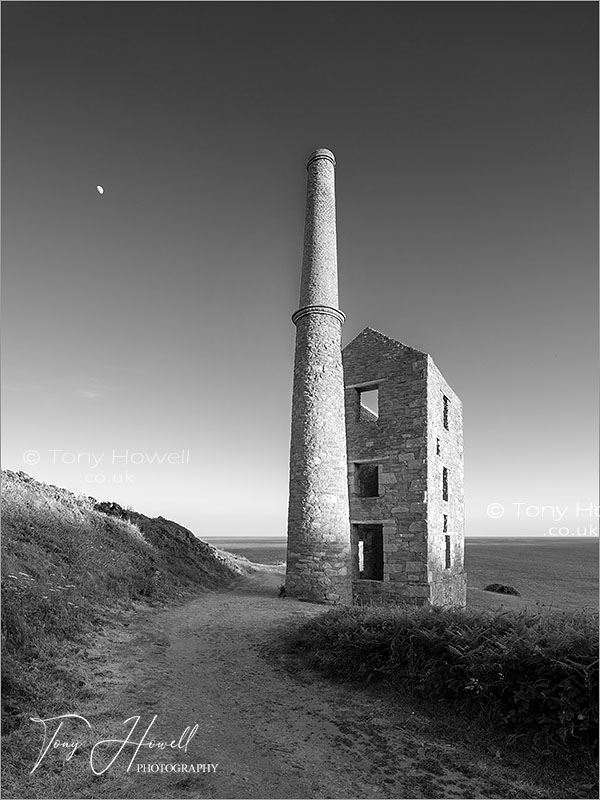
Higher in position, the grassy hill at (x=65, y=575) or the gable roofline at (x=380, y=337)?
the gable roofline at (x=380, y=337)

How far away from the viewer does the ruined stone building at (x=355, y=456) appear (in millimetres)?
15086

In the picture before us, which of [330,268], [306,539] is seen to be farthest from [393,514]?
[330,268]

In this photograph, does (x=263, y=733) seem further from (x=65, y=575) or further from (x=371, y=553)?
(x=371, y=553)

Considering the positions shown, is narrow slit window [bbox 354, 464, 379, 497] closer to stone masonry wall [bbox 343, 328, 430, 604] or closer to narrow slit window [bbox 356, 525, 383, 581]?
stone masonry wall [bbox 343, 328, 430, 604]

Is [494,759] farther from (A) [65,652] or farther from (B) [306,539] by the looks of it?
(B) [306,539]

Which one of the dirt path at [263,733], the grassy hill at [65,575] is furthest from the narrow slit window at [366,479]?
the dirt path at [263,733]

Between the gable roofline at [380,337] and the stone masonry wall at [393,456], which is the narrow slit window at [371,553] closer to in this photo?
the stone masonry wall at [393,456]

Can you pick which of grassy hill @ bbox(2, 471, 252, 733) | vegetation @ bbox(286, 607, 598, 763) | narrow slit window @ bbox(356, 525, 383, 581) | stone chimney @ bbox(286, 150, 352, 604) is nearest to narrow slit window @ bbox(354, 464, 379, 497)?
narrow slit window @ bbox(356, 525, 383, 581)

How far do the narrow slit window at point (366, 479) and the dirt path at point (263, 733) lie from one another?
977 centimetres

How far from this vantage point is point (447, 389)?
20.7 metres

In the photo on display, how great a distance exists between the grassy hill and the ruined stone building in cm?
519

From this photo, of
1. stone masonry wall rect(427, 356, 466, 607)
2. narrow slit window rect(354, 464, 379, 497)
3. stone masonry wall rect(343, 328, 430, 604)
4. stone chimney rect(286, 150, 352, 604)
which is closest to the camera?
stone chimney rect(286, 150, 352, 604)

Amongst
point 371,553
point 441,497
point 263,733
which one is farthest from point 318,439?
point 263,733

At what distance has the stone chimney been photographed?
14841mm
